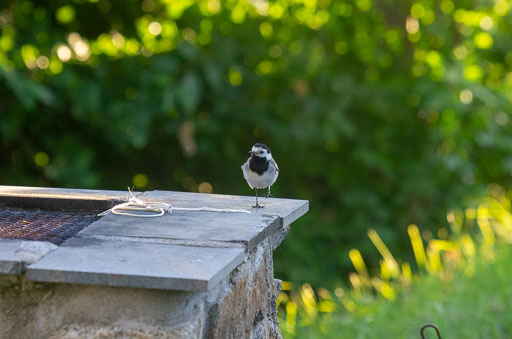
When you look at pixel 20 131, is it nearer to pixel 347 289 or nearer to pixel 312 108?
pixel 312 108

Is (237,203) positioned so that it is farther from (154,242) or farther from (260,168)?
(154,242)

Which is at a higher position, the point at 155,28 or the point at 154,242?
the point at 155,28

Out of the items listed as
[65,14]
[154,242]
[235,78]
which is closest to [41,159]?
[65,14]

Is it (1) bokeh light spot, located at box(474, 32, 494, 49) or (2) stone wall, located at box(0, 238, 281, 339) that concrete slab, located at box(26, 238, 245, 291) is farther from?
(1) bokeh light spot, located at box(474, 32, 494, 49)

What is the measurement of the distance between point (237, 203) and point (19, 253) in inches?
41.4

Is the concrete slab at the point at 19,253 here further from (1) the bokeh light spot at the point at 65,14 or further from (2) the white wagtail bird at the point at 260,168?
(1) the bokeh light spot at the point at 65,14

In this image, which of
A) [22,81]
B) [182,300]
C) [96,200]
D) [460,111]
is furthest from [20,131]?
[182,300]

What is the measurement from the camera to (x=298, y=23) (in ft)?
18.5

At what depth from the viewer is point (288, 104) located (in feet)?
17.4

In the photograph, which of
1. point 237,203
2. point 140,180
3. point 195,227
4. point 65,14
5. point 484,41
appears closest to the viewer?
point 195,227

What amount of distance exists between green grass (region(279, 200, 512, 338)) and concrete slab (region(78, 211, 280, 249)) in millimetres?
1763

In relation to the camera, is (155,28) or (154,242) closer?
(154,242)

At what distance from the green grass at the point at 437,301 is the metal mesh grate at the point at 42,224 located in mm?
1925

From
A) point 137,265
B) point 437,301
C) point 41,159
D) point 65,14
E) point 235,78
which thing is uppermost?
point 65,14
